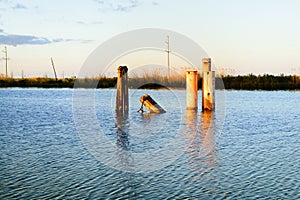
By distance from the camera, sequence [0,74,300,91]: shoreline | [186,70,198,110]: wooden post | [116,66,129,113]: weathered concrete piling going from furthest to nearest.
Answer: [0,74,300,91]: shoreline → [186,70,198,110]: wooden post → [116,66,129,113]: weathered concrete piling

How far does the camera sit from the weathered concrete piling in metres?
16.7

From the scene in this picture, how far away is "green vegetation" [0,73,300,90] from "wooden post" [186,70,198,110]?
7206 millimetres

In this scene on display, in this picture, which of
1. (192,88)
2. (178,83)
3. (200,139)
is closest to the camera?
(200,139)

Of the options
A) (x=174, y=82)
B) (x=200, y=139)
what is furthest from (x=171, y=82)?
(x=200, y=139)

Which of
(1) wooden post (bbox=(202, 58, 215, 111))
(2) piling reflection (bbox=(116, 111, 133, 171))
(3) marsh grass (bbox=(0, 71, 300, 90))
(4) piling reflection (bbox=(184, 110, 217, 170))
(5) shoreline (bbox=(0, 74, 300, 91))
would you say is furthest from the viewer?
(5) shoreline (bbox=(0, 74, 300, 91))

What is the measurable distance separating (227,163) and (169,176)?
153cm

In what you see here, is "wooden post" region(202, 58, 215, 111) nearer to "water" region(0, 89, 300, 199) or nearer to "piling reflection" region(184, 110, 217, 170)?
"piling reflection" region(184, 110, 217, 170)

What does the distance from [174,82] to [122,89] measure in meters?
10.3

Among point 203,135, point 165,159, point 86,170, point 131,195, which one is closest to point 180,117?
point 203,135

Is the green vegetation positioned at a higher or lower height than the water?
higher

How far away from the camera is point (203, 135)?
11.7m

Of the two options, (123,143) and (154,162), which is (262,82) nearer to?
(123,143)

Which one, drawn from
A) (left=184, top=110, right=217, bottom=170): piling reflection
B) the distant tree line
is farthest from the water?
the distant tree line

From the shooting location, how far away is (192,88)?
58.5 feet
